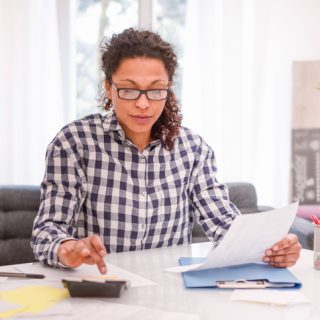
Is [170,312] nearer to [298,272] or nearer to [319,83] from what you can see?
[298,272]

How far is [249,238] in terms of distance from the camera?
1348 mm

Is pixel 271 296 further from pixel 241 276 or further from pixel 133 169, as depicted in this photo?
pixel 133 169

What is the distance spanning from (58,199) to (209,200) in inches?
19.1

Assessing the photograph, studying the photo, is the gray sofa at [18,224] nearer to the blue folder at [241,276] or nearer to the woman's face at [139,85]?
the woman's face at [139,85]

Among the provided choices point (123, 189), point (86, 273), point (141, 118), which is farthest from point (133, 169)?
point (86, 273)

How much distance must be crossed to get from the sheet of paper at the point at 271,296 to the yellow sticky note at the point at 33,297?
0.36 m

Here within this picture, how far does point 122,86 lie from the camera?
1.64 m

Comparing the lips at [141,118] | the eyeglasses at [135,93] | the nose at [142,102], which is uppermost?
the eyeglasses at [135,93]

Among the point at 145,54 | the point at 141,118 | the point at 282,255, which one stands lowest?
the point at 282,255

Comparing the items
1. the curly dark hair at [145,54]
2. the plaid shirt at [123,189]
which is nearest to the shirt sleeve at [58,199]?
the plaid shirt at [123,189]

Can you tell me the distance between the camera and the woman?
1635mm

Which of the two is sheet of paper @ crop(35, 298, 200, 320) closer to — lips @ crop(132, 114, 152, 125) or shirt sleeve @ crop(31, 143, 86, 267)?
shirt sleeve @ crop(31, 143, 86, 267)

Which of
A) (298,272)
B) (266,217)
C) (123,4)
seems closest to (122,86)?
(266,217)

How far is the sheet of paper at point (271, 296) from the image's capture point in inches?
45.5
